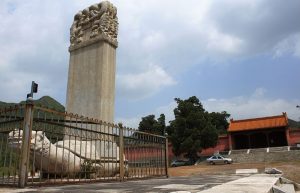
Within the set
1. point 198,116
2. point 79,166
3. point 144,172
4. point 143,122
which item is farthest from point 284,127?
point 79,166

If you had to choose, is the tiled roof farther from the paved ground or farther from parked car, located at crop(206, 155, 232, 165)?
the paved ground

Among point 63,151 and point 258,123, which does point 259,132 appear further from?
point 63,151

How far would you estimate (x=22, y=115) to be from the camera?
5402 mm

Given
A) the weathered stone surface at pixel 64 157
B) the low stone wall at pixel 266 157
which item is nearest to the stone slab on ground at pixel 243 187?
the weathered stone surface at pixel 64 157

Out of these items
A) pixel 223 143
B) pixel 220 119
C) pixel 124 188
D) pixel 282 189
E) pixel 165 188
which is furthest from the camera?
pixel 220 119

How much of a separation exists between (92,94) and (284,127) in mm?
30940

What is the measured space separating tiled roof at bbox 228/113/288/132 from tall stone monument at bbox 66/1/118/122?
2961 centimetres

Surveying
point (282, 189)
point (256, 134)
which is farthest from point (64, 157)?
point (256, 134)

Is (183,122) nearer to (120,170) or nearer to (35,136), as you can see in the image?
(120,170)

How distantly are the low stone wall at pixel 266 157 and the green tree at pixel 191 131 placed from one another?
3083mm

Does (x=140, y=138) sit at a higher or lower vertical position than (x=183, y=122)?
lower

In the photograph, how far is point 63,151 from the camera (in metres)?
6.35

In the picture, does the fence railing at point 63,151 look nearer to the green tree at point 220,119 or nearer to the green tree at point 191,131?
the green tree at point 191,131

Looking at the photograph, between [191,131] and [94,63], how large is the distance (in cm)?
2396
